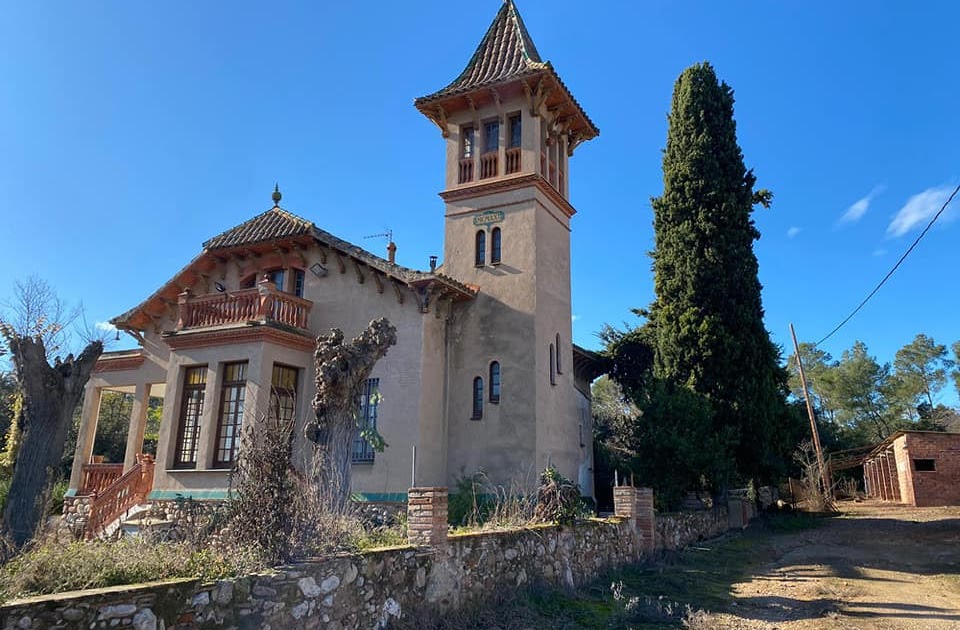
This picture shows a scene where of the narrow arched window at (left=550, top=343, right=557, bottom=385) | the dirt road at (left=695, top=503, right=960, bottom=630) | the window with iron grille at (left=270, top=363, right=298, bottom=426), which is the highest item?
the narrow arched window at (left=550, top=343, right=557, bottom=385)

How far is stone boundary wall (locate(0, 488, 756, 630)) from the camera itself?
5477 millimetres

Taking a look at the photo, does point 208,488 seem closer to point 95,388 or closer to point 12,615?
point 95,388

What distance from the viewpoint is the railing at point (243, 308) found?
17812mm

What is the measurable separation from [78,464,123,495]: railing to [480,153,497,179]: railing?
13988mm

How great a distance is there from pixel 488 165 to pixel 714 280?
30.0 feet

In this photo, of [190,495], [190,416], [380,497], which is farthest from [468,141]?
[190,495]

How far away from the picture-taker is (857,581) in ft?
46.0

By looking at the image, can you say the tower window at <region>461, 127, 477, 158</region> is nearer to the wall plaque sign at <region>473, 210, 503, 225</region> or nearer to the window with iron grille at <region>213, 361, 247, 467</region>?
the wall plaque sign at <region>473, 210, 503, 225</region>

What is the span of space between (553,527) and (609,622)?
2259 mm

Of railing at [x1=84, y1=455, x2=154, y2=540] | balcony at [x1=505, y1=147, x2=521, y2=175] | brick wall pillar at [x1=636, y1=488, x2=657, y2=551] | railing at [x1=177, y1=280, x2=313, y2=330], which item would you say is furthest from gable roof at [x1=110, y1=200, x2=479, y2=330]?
brick wall pillar at [x1=636, y1=488, x2=657, y2=551]

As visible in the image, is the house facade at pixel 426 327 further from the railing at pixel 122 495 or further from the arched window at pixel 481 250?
the railing at pixel 122 495

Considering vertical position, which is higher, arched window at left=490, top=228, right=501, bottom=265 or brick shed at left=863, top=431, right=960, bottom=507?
arched window at left=490, top=228, right=501, bottom=265

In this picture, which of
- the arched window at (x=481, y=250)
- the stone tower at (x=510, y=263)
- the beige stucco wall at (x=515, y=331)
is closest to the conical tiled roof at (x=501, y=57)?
the stone tower at (x=510, y=263)

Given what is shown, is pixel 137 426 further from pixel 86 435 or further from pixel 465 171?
pixel 465 171
